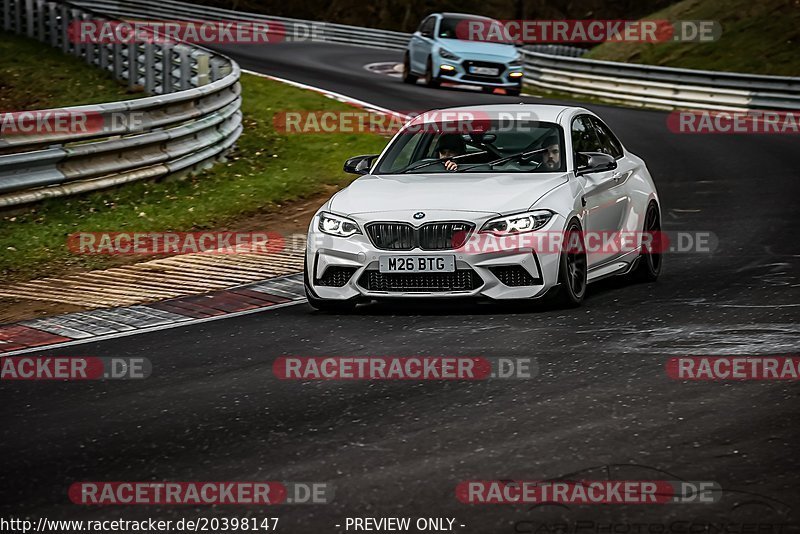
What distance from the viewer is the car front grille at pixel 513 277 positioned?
9742 mm

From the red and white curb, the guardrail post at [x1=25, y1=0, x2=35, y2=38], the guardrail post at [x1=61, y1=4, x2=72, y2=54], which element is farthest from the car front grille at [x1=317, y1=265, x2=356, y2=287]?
the guardrail post at [x1=25, y1=0, x2=35, y2=38]

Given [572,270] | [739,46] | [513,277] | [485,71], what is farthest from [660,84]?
[513,277]

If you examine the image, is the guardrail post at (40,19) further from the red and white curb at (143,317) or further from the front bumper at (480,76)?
the red and white curb at (143,317)

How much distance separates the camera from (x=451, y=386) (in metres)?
7.69

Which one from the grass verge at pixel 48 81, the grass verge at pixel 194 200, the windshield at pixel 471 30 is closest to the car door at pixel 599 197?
the grass verge at pixel 194 200

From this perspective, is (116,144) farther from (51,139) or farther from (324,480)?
(324,480)

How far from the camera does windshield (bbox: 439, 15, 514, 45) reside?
102 feet

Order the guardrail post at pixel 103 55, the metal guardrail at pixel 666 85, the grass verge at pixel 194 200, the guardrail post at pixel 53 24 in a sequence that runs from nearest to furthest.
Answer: the grass verge at pixel 194 200 < the guardrail post at pixel 103 55 < the guardrail post at pixel 53 24 < the metal guardrail at pixel 666 85

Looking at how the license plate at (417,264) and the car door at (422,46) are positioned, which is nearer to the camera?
the license plate at (417,264)

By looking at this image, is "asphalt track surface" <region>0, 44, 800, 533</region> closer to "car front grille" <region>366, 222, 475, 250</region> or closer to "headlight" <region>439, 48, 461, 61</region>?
"car front grille" <region>366, 222, 475, 250</region>

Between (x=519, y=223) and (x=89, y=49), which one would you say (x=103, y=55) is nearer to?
(x=89, y=49)

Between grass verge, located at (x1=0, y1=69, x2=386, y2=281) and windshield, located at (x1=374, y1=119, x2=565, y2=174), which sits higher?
windshield, located at (x1=374, y1=119, x2=565, y2=174)

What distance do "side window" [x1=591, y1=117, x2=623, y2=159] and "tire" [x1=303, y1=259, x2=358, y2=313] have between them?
8.76ft

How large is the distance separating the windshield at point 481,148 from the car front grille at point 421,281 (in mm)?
1288
